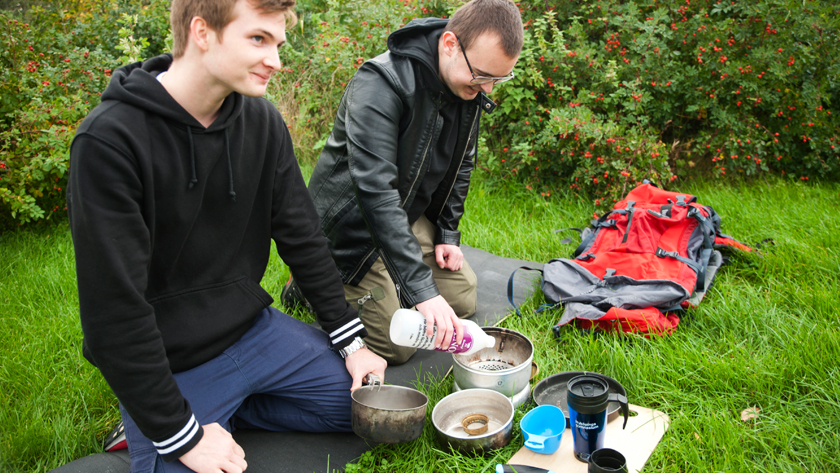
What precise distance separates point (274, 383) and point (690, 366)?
1775 millimetres

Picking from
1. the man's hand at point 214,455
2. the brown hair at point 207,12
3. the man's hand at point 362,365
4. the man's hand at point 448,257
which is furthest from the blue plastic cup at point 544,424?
the brown hair at point 207,12

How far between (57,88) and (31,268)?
1472mm

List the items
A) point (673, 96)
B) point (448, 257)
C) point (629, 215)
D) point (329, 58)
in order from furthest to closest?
point (329, 58)
point (673, 96)
point (629, 215)
point (448, 257)

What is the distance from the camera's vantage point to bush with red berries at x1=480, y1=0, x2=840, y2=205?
14.1 feet

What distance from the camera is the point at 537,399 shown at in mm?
2287

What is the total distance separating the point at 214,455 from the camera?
1.75 meters

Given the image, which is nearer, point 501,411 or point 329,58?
point 501,411

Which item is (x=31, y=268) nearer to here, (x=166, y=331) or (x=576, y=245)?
(x=166, y=331)

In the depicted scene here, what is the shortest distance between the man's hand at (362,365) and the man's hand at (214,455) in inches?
20.0

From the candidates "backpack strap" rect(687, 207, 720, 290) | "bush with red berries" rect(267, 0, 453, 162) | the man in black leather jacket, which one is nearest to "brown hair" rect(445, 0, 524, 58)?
the man in black leather jacket

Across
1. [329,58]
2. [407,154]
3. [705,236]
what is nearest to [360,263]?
[407,154]

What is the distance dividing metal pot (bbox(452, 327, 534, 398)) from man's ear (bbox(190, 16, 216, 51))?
148 cm

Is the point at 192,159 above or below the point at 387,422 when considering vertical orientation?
above

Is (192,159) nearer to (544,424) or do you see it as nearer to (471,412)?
(471,412)
